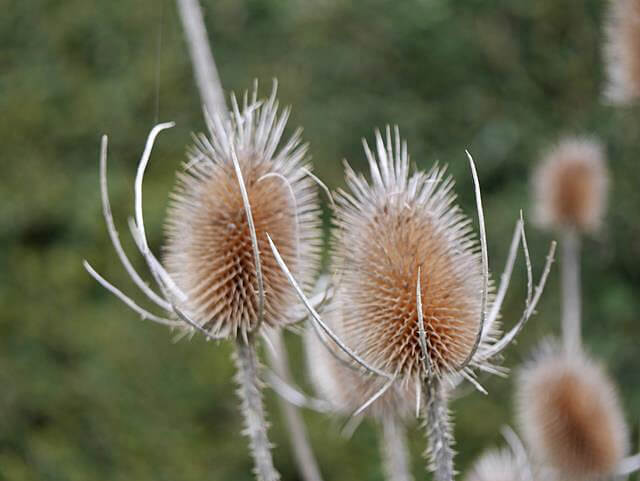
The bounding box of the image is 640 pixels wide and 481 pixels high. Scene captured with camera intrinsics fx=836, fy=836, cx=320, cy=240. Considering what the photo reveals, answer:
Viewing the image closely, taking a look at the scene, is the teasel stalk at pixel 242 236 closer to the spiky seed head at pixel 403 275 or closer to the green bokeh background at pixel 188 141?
the spiky seed head at pixel 403 275

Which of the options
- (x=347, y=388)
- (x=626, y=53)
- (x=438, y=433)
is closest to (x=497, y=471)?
(x=347, y=388)

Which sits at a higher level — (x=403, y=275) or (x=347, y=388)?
(x=403, y=275)

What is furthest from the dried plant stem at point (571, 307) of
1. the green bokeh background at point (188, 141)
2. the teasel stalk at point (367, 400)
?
the green bokeh background at point (188, 141)

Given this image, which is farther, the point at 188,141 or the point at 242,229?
the point at 188,141

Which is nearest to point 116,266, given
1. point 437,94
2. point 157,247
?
point 157,247

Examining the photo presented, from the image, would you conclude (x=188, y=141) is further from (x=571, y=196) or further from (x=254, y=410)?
(x=254, y=410)

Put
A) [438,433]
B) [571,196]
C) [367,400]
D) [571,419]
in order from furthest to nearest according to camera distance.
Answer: [571,196] → [571,419] → [367,400] → [438,433]

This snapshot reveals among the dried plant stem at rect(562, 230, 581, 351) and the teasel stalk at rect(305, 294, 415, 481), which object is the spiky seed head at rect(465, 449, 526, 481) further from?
the dried plant stem at rect(562, 230, 581, 351)

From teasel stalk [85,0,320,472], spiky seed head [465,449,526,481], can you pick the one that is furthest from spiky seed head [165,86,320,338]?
spiky seed head [465,449,526,481]
